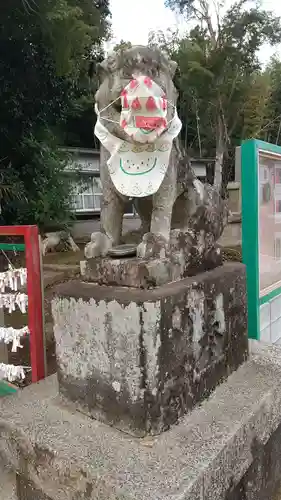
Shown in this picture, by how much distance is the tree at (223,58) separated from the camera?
10.9 meters

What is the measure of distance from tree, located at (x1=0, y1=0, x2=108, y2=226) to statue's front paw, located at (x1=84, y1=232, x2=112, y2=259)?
422 centimetres

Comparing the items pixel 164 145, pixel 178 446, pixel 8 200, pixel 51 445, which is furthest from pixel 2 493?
pixel 8 200

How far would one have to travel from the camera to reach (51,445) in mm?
1157

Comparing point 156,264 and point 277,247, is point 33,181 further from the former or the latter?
point 156,264

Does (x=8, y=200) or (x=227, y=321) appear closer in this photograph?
(x=227, y=321)

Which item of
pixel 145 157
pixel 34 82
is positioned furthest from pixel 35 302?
pixel 34 82

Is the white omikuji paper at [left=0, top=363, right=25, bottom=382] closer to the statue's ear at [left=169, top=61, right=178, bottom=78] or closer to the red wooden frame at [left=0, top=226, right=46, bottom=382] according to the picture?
the red wooden frame at [left=0, top=226, right=46, bottom=382]

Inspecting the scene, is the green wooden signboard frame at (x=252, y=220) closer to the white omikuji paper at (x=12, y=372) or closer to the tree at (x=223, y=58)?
the white omikuji paper at (x=12, y=372)

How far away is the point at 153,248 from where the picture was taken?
4.20 ft

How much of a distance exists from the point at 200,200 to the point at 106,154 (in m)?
0.41

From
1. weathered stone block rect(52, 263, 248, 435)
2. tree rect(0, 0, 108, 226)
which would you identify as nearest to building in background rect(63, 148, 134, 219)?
tree rect(0, 0, 108, 226)

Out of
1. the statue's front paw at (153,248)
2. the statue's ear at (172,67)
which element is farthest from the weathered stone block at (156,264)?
the statue's ear at (172,67)

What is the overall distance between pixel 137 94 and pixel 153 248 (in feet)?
1.64

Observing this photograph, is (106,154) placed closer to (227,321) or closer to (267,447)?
(227,321)
